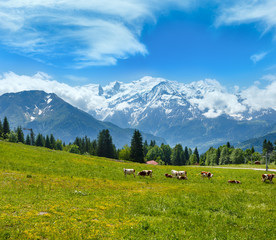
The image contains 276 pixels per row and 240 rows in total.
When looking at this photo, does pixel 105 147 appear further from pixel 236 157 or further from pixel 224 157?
pixel 236 157

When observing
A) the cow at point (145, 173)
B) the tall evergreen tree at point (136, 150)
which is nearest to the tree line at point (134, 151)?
the tall evergreen tree at point (136, 150)

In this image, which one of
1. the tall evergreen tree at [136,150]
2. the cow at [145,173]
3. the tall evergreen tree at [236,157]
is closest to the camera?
the cow at [145,173]

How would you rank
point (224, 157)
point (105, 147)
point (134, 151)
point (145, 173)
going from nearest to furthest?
point (145, 173) < point (134, 151) < point (105, 147) < point (224, 157)

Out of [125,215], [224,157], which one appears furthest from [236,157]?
[125,215]

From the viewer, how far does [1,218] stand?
1234 cm

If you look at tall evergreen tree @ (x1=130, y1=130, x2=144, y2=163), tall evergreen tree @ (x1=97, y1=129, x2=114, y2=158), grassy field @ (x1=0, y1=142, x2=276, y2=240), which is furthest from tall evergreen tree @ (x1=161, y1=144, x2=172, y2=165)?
grassy field @ (x1=0, y1=142, x2=276, y2=240)

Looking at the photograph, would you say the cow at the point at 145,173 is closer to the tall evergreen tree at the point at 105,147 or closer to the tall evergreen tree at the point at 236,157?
the tall evergreen tree at the point at 105,147

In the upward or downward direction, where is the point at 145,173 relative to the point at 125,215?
upward

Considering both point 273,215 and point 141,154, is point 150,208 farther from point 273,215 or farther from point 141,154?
point 141,154

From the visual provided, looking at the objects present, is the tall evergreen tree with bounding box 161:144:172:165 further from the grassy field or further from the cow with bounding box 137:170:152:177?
the grassy field

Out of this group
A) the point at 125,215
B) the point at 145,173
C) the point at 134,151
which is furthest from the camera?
the point at 134,151

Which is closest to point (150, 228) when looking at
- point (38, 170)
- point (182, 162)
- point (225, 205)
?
point (225, 205)

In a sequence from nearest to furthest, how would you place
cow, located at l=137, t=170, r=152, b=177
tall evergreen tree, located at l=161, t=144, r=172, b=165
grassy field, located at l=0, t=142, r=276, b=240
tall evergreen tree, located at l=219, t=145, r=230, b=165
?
grassy field, located at l=0, t=142, r=276, b=240, cow, located at l=137, t=170, r=152, b=177, tall evergreen tree, located at l=219, t=145, r=230, b=165, tall evergreen tree, located at l=161, t=144, r=172, b=165

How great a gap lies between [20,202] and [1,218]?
345 cm
